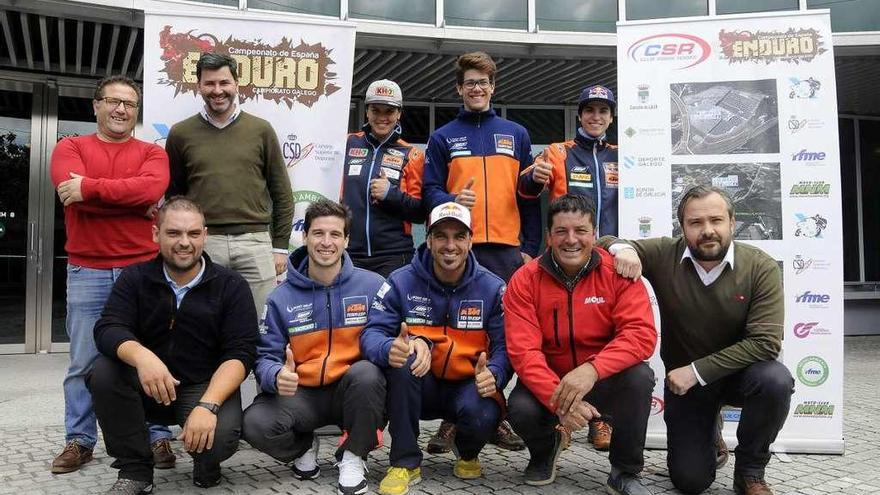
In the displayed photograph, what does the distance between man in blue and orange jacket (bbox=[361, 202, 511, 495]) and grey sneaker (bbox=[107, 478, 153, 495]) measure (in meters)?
1.18

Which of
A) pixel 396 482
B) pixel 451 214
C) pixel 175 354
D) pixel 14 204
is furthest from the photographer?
pixel 14 204

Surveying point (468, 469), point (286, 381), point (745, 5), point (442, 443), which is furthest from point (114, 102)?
point (745, 5)

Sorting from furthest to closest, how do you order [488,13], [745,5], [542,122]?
[542,122], [745,5], [488,13]

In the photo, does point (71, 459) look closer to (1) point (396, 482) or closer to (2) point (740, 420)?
(1) point (396, 482)

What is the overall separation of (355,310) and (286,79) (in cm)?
178

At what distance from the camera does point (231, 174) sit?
3.84 m

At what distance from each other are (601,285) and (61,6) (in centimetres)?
577

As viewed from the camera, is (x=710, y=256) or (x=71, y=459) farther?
(x=71, y=459)

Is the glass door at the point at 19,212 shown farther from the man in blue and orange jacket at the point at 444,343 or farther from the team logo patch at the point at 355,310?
the man in blue and orange jacket at the point at 444,343

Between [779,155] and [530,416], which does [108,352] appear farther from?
[779,155]

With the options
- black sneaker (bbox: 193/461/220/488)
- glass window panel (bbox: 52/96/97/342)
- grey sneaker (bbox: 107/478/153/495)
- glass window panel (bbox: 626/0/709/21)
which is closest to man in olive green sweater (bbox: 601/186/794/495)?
black sneaker (bbox: 193/461/220/488)

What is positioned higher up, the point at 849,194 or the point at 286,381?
the point at 849,194

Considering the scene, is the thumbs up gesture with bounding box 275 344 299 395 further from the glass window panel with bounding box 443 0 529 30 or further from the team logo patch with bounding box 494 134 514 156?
the glass window panel with bounding box 443 0 529 30

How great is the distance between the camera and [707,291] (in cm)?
332
